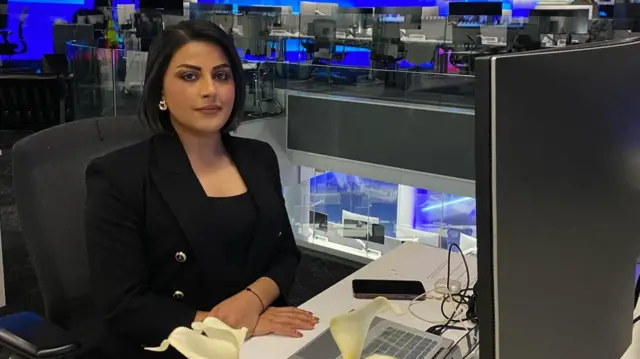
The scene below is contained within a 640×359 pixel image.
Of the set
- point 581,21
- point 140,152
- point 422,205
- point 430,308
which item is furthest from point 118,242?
point 581,21

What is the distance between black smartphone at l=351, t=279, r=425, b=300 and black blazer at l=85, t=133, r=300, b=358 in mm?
268

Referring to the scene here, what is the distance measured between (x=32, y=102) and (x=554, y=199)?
759 cm

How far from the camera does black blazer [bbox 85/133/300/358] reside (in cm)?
→ 138

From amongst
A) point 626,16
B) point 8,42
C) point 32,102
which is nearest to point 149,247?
point 32,102

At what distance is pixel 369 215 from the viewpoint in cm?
501

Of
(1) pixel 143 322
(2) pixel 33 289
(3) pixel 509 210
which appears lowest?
(2) pixel 33 289

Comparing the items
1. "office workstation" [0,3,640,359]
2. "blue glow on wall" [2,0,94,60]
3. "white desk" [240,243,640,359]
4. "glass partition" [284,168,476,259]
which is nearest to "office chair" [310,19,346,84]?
"glass partition" [284,168,476,259]

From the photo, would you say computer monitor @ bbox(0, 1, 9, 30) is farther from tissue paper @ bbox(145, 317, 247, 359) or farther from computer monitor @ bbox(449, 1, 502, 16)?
tissue paper @ bbox(145, 317, 247, 359)

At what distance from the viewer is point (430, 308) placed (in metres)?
1.46

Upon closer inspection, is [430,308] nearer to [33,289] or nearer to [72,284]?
[72,284]

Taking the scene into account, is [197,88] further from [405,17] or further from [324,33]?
[324,33]

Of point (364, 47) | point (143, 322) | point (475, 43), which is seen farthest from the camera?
point (364, 47)

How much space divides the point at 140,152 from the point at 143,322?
38cm

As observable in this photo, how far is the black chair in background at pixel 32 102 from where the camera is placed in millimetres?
7312
